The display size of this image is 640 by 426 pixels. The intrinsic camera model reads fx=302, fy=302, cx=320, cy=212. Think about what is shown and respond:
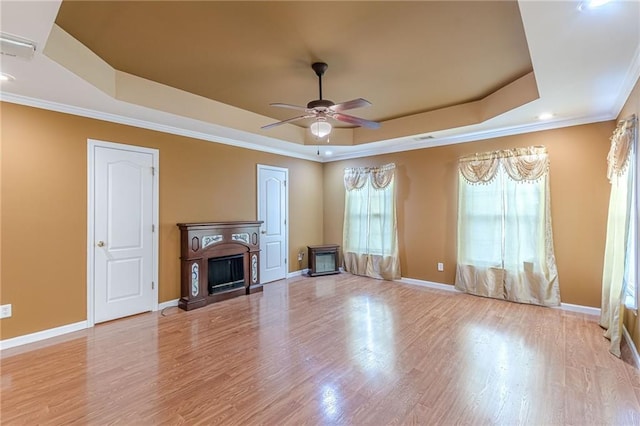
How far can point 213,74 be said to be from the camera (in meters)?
3.29

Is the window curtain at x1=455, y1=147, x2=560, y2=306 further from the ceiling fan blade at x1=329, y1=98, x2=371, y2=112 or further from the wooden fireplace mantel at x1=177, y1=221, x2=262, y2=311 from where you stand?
the wooden fireplace mantel at x1=177, y1=221, x2=262, y2=311

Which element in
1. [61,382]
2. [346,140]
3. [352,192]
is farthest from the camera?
[352,192]

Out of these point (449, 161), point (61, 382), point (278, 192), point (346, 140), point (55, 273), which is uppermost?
point (346, 140)

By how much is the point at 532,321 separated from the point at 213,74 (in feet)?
15.4

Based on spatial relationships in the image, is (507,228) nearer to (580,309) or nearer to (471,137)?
(580,309)

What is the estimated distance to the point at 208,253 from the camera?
4480 millimetres

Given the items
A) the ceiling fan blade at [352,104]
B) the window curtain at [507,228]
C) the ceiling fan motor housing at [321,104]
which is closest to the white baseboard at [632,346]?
the window curtain at [507,228]

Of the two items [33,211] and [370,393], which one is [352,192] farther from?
[33,211]

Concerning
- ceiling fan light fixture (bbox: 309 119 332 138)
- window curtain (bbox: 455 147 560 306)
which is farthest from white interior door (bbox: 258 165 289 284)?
window curtain (bbox: 455 147 560 306)

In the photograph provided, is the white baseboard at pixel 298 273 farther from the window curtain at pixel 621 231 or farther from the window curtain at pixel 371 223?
the window curtain at pixel 621 231

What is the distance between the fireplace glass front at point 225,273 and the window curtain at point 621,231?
455 cm

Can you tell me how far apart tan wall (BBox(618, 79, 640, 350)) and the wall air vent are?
4.82m

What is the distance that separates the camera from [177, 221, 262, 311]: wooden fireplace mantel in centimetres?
425

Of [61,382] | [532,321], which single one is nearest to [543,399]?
[532,321]
